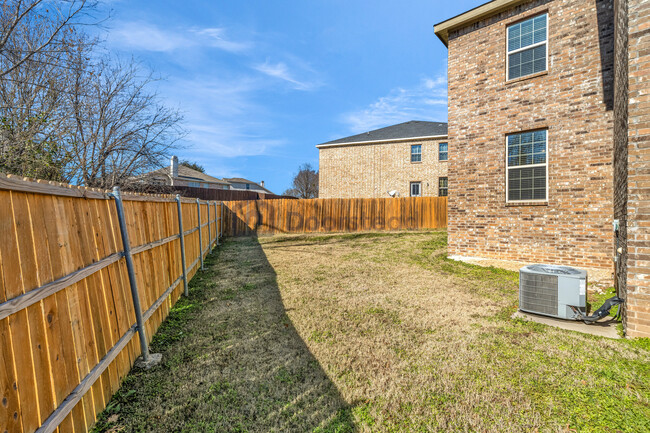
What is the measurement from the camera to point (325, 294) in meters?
5.57

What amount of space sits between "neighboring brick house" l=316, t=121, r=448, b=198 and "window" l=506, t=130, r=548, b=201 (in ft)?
42.5

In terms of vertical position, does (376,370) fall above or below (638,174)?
below

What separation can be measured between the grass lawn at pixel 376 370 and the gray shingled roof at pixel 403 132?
56.7ft

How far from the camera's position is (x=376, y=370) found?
300 centimetres

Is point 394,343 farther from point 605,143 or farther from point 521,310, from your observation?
point 605,143

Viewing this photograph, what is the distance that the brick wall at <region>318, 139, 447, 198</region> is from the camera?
20.6 metres

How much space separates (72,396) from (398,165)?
21.3 m

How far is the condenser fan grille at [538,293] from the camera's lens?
4.30 metres

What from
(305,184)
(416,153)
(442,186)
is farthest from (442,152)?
(305,184)

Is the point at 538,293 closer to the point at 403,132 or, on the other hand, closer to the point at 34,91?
the point at 34,91

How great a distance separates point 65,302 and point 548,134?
871 centimetres

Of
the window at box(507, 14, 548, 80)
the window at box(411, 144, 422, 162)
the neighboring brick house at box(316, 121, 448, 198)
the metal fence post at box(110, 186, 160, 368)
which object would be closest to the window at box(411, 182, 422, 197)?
the neighboring brick house at box(316, 121, 448, 198)

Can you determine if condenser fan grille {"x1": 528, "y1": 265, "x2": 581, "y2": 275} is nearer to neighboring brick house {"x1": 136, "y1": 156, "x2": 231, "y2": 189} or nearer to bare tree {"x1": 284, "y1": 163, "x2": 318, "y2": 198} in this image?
neighboring brick house {"x1": 136, "y1": 156, "x2": 231, "y2": 189}

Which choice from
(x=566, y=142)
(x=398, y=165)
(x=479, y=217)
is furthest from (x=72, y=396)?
(x=398, y=165)
